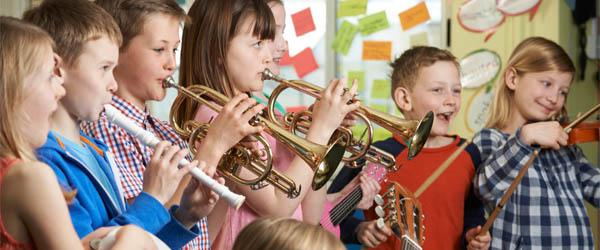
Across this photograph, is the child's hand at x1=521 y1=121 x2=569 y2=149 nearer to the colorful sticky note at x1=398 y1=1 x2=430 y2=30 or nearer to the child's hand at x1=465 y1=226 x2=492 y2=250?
the child's hand at x1=465 y1=226 x2=492 y2=250

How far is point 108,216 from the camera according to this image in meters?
1.11

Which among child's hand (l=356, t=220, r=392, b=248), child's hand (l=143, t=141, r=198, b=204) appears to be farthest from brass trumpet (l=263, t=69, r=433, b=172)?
child's hand (l=143, t=141, r=198, b=204)

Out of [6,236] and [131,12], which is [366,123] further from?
[6,236]

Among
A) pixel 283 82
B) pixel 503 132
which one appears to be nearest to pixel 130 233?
pixel 283 82

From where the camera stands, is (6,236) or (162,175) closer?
(6,236)

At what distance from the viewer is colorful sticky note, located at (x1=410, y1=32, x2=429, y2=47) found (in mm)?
3527

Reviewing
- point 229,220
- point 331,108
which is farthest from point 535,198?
point 229,220

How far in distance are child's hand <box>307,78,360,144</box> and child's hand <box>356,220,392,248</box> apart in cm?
52

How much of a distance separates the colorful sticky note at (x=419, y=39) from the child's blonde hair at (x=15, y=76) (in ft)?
9.20

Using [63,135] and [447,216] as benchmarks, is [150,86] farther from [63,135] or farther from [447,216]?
[447,216]

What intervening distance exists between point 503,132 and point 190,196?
1.51 m

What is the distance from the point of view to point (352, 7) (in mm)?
3654

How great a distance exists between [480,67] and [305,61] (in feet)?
3.28

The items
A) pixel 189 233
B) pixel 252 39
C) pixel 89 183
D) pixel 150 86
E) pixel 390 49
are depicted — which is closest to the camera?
pixel 89 183
